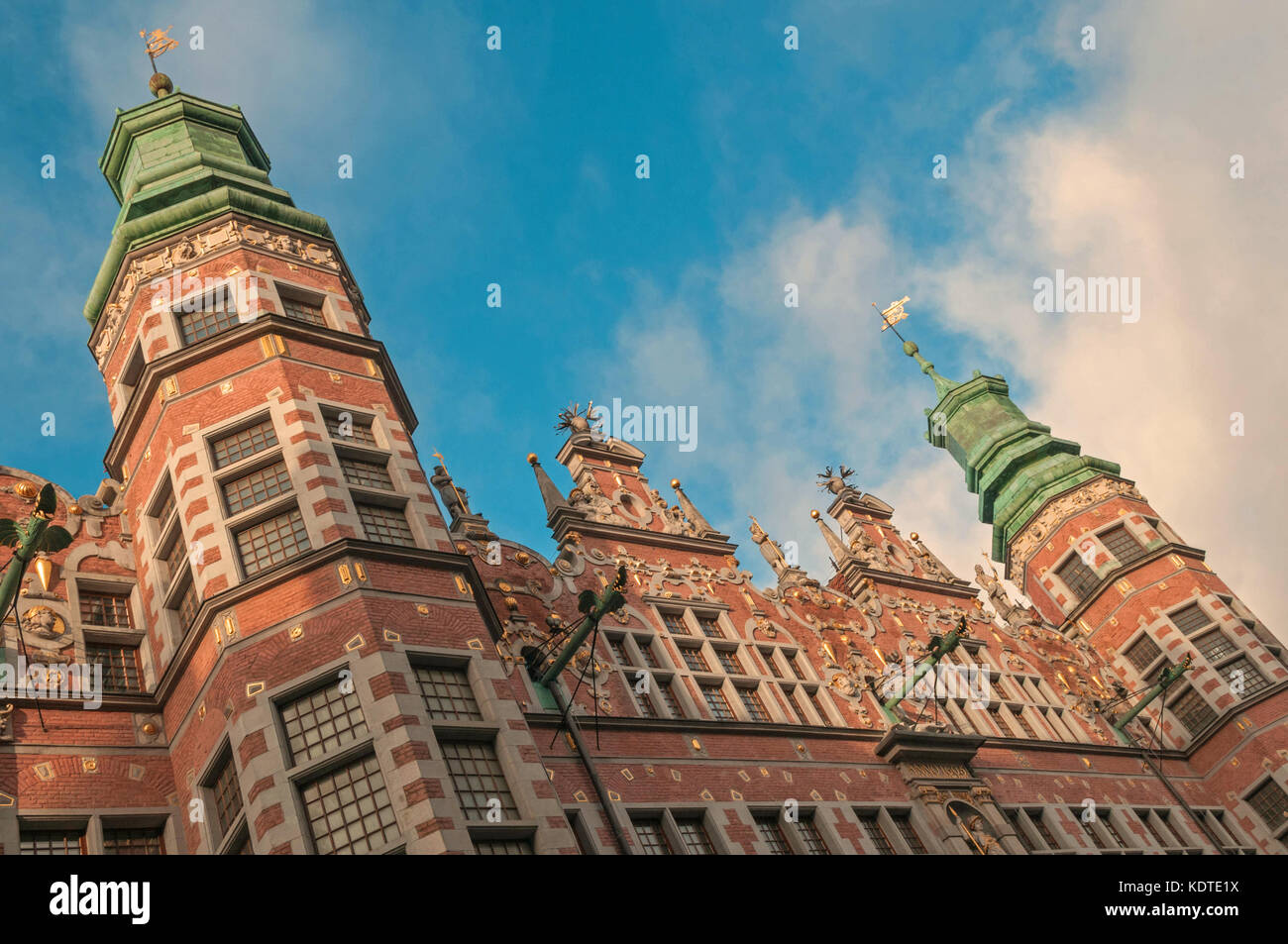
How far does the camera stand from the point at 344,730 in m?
21.1

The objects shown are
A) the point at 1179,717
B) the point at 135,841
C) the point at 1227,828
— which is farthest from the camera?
the point at 1179,717

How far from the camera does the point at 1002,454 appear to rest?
55656 millimetres

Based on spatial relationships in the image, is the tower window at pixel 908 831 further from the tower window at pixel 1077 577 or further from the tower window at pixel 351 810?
the tower window at pixel 1077 577

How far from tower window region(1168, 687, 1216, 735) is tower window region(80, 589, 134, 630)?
35.6 m

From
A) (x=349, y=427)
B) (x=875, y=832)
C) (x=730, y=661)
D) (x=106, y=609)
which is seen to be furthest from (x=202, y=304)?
(x=875, y=832)

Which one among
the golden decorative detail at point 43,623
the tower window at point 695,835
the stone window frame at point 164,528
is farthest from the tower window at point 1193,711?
the golden decorative detail at point 43,623

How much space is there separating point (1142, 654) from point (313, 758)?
119 feet

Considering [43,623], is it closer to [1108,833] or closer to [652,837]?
[652,837]

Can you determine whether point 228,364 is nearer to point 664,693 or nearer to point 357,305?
point 357,305

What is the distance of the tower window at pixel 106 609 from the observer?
83.5ft

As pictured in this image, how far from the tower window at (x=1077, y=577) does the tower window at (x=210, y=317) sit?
117 ft

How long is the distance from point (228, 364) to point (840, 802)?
17.6 m

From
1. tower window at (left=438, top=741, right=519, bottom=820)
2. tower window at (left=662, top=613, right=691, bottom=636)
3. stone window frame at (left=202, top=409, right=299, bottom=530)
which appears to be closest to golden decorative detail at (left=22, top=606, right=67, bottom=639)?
stone window frame at (left=202, top=409, right=299, bottom=530)
